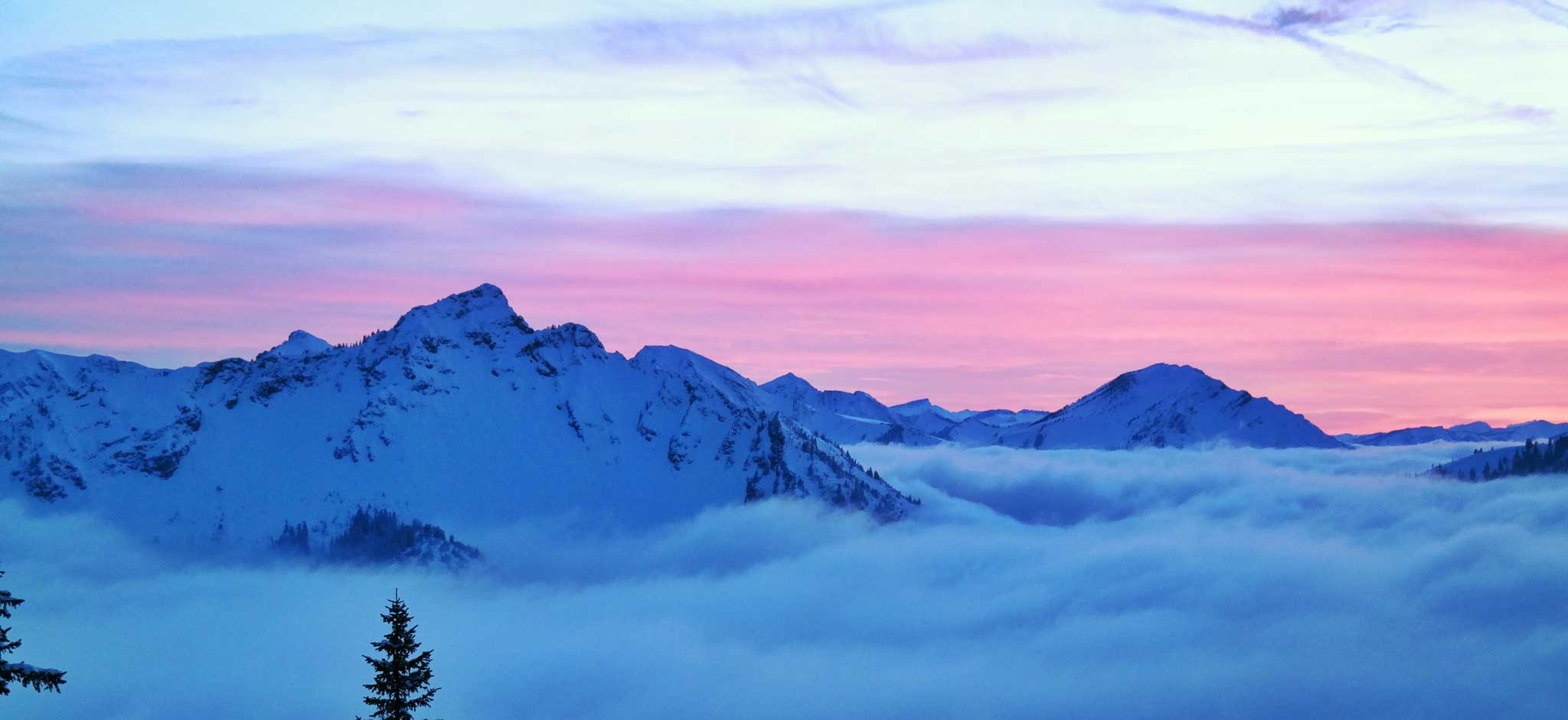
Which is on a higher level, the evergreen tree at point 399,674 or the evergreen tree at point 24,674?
the evergreen tree at point 24,674

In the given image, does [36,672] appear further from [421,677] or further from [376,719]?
[376,719]

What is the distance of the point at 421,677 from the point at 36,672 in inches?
696

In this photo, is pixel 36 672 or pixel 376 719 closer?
pixel 36 672

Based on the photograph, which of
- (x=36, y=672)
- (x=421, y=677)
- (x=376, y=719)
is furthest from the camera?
(x=376, y=719)

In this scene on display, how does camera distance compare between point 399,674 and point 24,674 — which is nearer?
point 24,674

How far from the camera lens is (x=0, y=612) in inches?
1528

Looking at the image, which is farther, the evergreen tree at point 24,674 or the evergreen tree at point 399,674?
the evergreen tree at point 399,674

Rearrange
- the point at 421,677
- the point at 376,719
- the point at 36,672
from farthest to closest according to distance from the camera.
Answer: the point at 376,719 → the point at 421,677 → the point at 36,672

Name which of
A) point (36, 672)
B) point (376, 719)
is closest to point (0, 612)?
point (36, 672)

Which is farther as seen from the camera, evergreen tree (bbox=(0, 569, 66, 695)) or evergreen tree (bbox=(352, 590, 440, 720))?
evergreen tree (bbox=(352, 590, 440, 720))

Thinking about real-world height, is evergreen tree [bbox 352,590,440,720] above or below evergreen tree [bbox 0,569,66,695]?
below

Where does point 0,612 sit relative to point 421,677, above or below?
above

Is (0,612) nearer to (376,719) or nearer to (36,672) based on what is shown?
(36,672)

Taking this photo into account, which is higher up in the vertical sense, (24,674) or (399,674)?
(24,674)
